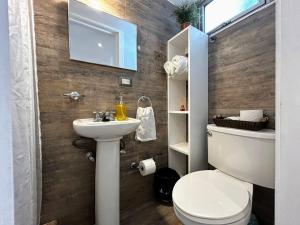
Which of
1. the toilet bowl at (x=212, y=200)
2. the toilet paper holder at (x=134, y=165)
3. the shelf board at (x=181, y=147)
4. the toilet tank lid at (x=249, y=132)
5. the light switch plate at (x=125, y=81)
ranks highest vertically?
the light switch plate at (x=125, y=81)

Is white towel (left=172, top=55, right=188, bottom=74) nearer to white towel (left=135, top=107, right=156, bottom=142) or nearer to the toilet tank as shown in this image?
white towel (left=135, top=107, right=156, bottom=142)

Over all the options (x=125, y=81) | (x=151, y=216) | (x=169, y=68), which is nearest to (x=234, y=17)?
(x=169, y=68)

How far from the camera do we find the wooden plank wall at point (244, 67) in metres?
1.13

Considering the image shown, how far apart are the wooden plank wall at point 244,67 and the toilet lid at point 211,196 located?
1.75 ft

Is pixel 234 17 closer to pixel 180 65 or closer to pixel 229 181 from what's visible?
pixel 180 65

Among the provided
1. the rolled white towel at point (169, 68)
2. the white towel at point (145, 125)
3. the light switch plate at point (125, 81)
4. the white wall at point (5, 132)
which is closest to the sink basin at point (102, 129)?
the white towel at point (145, 125)

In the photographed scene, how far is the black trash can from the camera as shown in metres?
1.56

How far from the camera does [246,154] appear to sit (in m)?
1.04

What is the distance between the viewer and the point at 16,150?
0.65 m

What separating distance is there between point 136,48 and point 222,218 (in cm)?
142

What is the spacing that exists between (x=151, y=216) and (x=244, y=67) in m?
1.50

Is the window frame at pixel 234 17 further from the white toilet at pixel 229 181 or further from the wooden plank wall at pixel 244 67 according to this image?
the white toilet at pixel 229 181

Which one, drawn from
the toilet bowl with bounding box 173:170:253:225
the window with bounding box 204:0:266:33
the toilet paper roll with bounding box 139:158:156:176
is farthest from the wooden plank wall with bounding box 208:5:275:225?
the toilet paper roll with bounding box 139:158:156:176

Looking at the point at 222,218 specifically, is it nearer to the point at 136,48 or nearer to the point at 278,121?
the point at 278,121
